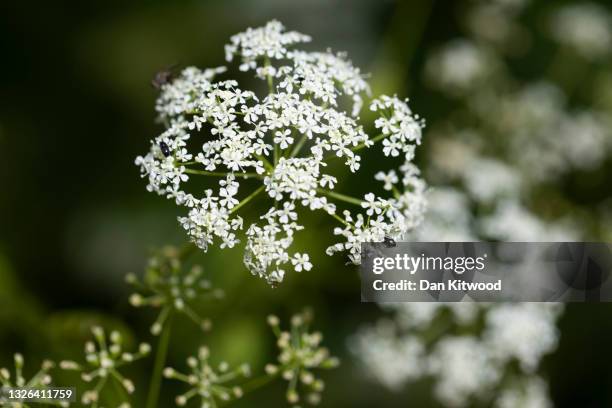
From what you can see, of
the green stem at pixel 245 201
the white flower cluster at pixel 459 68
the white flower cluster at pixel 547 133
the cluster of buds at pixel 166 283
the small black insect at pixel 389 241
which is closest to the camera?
the green stem at pixel 245 201

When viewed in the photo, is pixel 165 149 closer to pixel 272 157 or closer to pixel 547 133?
pixel 272 157

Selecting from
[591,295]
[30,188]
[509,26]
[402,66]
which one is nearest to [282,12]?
[402,66]

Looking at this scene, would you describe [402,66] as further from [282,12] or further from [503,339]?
[503,339]

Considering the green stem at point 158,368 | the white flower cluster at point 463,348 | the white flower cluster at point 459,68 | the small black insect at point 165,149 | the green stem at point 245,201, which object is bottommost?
the green stem at point 158,368

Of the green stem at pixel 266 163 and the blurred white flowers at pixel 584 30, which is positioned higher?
the blurred white flowers at pixel 584 30

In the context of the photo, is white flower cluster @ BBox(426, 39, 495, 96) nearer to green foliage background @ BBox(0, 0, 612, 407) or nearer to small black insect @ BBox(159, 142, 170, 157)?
Answer: green foliage background @ BBox(0, 0, 612, 407)

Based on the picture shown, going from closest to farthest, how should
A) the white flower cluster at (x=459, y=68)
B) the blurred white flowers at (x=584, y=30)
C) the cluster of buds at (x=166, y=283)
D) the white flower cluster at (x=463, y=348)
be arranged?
the cluster of buds at (x=166, y=283) → the white flower cluster at (x=463, y=348) → the white flower cluster at (x=459, y=68) → the blurred white flowers at (x=584, y=30)

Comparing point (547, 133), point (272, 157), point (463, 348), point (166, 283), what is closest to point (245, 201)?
point (272, 157)

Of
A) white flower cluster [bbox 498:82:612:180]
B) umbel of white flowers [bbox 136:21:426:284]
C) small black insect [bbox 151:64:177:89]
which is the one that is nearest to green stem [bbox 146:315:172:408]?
umbel of white flowers [bbox 136:21:426:284]

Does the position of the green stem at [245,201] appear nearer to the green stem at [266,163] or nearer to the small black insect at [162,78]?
the green stem at [266,163]

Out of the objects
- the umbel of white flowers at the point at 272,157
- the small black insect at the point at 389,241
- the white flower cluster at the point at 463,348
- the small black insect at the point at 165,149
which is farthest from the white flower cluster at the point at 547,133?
the small black insect at the point at 165,149
